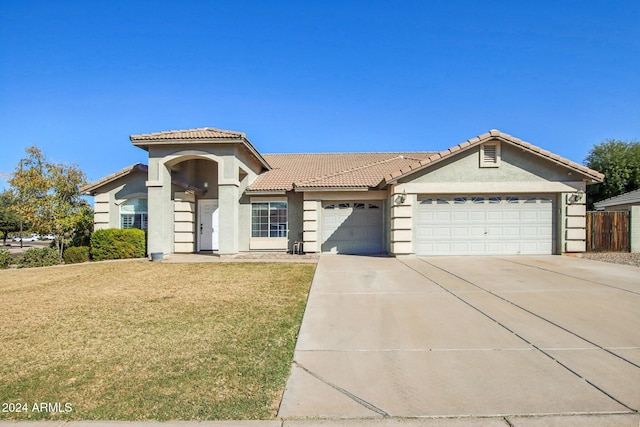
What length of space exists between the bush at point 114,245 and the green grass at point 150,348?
19.7ft

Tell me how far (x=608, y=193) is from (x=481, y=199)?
2662 cm

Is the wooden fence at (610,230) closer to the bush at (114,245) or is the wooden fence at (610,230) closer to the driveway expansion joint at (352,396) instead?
the driveway expansion joint at (352,396)

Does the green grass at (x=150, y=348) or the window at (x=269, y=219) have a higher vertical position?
the window at (x=269, y=219)

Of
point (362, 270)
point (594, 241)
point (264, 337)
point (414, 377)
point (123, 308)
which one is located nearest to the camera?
point (414, 377)

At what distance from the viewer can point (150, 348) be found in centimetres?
446

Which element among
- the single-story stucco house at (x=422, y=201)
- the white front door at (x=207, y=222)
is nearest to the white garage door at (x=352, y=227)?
the single-story stucco house at (x=422, y=201)

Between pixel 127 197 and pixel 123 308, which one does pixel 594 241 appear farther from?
pixel 127 197

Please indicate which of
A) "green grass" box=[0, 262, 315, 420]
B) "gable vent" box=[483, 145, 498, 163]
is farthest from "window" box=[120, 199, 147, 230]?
"gable vent" box=[483, 145, 498, 163]

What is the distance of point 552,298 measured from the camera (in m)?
7.03

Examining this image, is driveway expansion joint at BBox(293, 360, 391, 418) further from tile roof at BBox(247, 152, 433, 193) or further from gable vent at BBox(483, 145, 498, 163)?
gable vent at BBox(483, 145, 498, 163)

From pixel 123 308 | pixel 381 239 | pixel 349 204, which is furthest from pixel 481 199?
pixel 123 308

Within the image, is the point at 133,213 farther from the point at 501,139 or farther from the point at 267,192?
the point at 501,139

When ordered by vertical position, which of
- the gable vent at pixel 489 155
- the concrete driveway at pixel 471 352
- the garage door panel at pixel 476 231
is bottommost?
the concrete driveway at pixel 471 352

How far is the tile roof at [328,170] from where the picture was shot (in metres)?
15.6
